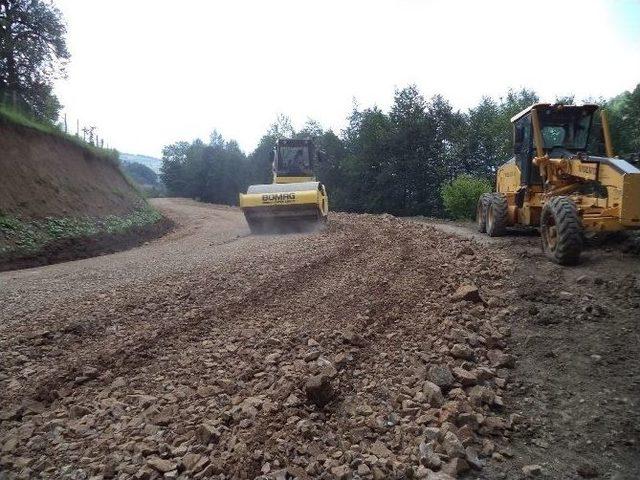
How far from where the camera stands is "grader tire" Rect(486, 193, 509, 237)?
9.76m

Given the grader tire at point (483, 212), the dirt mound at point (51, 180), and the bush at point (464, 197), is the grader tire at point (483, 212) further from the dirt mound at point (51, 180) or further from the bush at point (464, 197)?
the dirt mound at point (51, 180)

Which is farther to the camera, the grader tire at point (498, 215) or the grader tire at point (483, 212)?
the grader tire at point (483, 212)

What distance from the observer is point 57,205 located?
12.8 m

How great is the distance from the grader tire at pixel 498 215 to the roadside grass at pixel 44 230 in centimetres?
1048

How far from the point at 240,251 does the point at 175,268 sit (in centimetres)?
163

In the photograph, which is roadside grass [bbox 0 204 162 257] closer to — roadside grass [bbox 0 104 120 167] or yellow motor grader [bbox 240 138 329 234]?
roadside grass [bbox 0 104 120 167]

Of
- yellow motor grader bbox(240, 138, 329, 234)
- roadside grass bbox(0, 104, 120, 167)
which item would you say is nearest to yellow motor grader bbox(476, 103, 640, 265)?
yellow motor grader bbox(240, 138, 329, 234)

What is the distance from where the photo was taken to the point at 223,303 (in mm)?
5328

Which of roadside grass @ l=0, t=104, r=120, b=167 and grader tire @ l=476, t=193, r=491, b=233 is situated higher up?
roadside grass @ l=0, t=104, r=120, b=167

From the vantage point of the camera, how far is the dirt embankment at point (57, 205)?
10795mm

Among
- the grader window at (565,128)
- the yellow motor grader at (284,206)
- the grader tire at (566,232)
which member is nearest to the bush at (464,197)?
the yellow motor grader at (284,206)

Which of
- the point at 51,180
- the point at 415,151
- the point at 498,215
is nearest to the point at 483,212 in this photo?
the point at 498,215

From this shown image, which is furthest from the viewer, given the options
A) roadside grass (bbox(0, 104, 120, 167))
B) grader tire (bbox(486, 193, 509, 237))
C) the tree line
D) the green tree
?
the tree line

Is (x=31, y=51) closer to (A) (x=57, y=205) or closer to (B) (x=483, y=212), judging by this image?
(A) (x=57, y=205)
